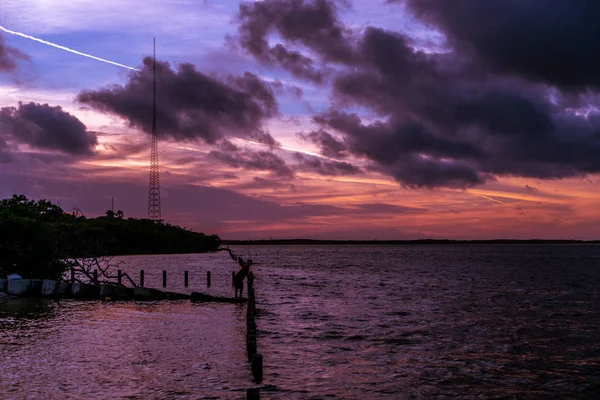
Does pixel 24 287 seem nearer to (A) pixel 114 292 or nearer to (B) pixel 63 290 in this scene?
(B) pixel 63 290

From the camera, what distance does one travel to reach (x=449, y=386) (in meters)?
17.2

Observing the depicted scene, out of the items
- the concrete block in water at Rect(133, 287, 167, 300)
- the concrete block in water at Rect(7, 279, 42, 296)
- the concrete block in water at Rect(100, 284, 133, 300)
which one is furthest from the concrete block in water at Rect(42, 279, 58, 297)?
the concrete block in water at Rect(133, 287, 167, 300)

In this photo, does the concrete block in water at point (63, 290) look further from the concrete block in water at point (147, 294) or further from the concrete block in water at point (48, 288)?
the concrete block in water at point (147, 294)

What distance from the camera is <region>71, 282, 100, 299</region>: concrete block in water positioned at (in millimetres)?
37562

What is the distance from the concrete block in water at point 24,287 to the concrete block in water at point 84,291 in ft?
7.30

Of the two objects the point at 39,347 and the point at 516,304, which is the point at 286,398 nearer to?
the point at 39,347

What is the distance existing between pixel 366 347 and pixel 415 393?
708 cm

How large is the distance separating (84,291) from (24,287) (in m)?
3.87

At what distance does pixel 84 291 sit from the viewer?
37656 millimetres

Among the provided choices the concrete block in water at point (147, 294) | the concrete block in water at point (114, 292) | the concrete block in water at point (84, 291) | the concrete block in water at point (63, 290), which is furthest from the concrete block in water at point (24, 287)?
the concrete block in water at point (147, 294)

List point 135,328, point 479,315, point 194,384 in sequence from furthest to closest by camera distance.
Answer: point 479,315, point 135,328, point 194,384

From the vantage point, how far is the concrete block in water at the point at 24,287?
121 feet

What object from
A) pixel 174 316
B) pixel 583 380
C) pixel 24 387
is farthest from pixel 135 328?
pixel 583 380

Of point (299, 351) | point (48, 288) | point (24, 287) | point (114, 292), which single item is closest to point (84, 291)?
point (114, 292)
